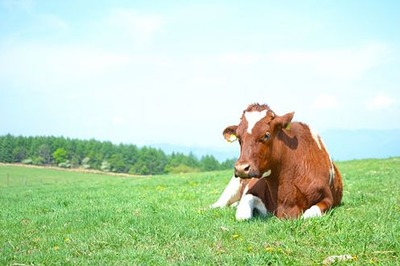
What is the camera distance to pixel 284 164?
923 centimetres

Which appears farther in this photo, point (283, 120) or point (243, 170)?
point (283, 120)

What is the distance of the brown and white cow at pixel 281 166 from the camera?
8.52 metres

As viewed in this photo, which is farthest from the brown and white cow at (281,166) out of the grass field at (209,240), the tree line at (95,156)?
the tree line at (95,156)

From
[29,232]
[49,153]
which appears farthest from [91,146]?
[29,232]

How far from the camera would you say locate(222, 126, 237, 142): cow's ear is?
9.31 metres

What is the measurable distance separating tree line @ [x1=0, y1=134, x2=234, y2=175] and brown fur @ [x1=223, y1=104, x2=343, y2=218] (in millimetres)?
125039

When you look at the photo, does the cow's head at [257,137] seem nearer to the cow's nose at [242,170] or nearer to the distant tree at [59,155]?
Result: the cow's nose at [242,170]

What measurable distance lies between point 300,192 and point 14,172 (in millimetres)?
79929

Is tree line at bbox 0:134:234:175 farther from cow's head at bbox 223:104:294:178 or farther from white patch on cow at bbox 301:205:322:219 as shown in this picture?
white patch on cow at bbox 301:205:322:219

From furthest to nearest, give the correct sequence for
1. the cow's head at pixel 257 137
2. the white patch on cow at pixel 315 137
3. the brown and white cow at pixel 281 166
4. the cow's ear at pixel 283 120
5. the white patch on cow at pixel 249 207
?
the white patch on cow at pixel 315 137, the white patch on cow at pixel 249 207, the cow's ear at pixel 283 120, the brown and white cow at pixel 281 166, the cow's head at pixel 257 137

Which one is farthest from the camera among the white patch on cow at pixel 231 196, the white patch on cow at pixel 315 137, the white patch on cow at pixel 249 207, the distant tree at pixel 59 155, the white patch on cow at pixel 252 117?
the distant tree at pixel 59 155

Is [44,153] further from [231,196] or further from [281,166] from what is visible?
[281,166]

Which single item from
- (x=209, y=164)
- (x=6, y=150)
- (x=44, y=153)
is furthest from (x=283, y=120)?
(x=209, y=164)

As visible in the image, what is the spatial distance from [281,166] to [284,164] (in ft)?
0.27
